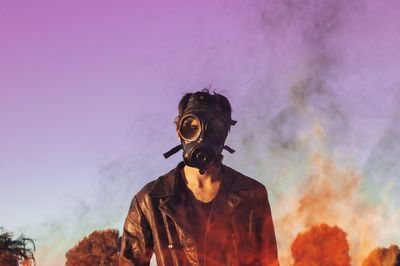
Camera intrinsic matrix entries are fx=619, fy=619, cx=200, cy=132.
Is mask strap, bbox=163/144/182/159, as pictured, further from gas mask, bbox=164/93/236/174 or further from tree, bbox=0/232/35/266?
tree, bbox=0/232/35/266

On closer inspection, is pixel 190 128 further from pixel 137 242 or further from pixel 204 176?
pixel 137 242

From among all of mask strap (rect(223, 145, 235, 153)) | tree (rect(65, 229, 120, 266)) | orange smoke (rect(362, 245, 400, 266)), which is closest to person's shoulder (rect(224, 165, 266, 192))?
mask strap (rect(223, 145, 235, 153))

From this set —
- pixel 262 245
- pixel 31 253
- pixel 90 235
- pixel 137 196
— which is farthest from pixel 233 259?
pixel 90 235

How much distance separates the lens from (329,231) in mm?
8883

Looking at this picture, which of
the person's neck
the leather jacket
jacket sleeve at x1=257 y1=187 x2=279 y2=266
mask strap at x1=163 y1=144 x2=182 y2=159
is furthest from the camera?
mask strap at x1=163 y1=144 x2=182 y2=159

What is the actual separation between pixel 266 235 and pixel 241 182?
26.2 inches

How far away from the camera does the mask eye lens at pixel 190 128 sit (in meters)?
6.79

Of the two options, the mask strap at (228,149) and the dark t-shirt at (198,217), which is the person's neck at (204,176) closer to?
the dark t-shirt at (198,217)

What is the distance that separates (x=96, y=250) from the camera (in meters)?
54.6

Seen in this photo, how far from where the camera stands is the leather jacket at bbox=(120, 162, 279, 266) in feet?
21.9

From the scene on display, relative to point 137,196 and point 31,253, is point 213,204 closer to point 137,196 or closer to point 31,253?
point 137,196

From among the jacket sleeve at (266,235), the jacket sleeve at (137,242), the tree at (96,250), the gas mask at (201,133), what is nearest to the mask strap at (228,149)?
the gas mask at (201,133)

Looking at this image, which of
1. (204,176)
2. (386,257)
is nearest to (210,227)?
(204,176)

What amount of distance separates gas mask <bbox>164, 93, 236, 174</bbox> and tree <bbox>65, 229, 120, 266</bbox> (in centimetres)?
4716
